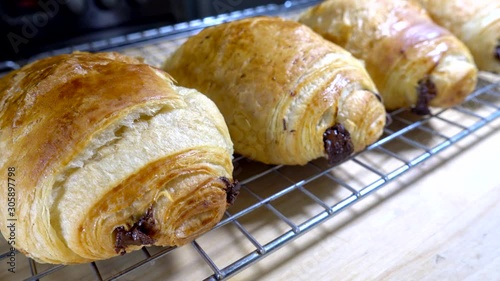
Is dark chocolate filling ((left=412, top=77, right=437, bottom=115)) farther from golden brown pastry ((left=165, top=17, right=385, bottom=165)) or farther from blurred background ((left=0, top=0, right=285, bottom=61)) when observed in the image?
blurred background ((left=0, top=0, right=285, bottom=61))

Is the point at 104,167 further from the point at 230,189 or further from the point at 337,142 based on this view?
the point at 337,142

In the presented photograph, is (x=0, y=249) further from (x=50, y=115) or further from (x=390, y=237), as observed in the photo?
(x=390, y=237)

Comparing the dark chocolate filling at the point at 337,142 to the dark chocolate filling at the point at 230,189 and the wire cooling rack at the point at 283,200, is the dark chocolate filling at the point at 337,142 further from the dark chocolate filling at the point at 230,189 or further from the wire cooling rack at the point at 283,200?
the dark chocolate filling at the point at 230,189

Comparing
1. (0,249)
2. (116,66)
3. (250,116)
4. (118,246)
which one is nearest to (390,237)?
(250,116)

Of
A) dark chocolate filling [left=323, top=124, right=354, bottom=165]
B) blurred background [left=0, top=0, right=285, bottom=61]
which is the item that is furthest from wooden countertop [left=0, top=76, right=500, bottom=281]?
blurred background [left=0, top=0, right=285, bottom=61]

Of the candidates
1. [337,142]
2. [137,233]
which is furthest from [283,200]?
[137,233]

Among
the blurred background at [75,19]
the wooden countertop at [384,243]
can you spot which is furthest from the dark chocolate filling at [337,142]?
the blurred background at [75,19]
